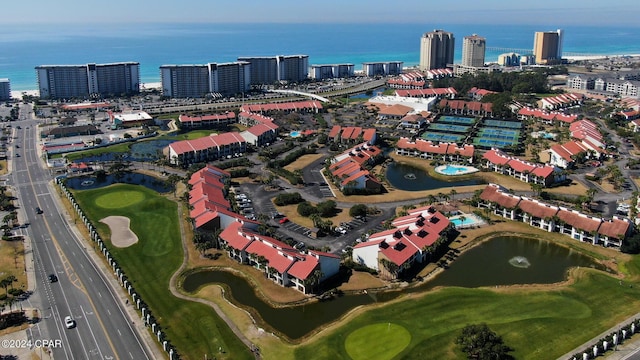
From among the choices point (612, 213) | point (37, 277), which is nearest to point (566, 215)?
point (612, 213)

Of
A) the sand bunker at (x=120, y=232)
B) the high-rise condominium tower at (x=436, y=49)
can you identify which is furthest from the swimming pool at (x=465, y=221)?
the high-rise condominium tower at (x=436, y=49)

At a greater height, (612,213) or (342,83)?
(342,83)

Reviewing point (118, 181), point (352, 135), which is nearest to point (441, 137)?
point (352, 135)

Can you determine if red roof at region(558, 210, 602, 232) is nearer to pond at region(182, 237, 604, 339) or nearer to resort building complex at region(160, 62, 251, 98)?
pond at region(182, 237, 604, 339)

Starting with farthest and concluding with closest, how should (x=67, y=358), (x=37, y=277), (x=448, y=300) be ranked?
1. (x=37, y=277)
2. (x=448, y=300)
3. (x=67, y=358)

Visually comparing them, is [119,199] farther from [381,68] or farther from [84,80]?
[381,68]

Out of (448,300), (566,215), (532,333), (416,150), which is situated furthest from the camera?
(416,150)

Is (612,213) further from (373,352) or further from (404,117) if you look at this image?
(404,117)
